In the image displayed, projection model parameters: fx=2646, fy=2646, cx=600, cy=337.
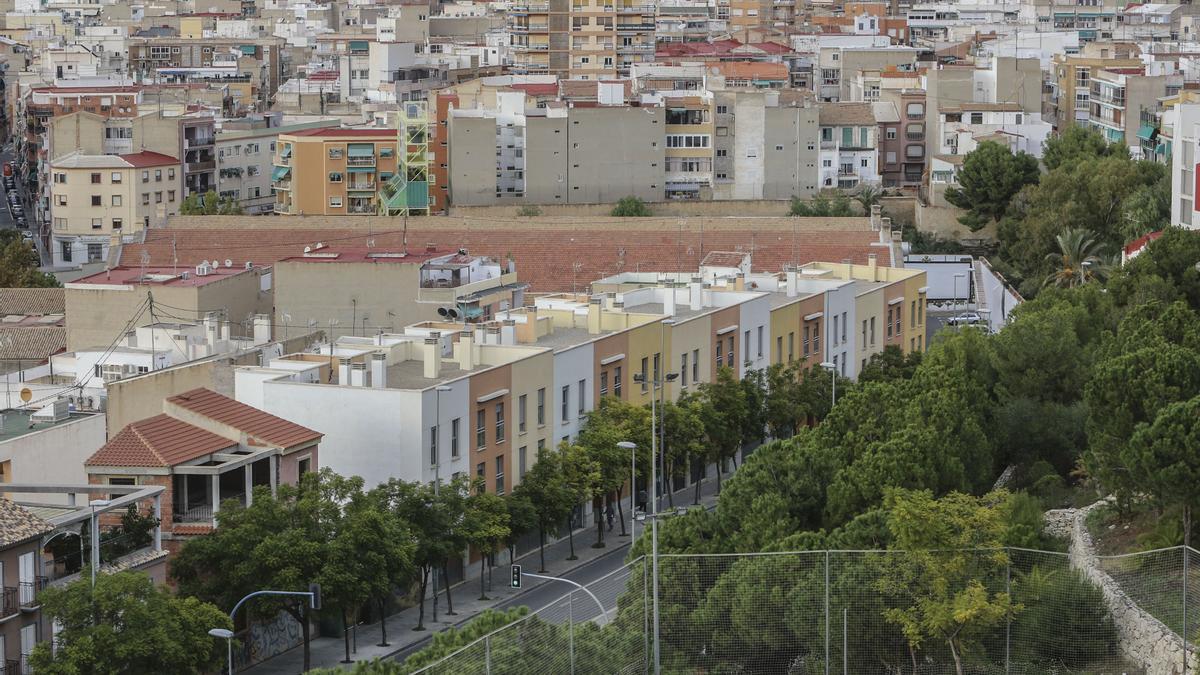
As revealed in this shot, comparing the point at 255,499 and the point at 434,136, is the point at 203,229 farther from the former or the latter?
the point at 255,499

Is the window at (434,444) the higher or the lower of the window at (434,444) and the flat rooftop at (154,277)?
the lower

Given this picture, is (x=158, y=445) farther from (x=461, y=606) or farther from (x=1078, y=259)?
(x=1078, y=259)

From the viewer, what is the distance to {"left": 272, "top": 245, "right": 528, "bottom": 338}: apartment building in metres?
72.6

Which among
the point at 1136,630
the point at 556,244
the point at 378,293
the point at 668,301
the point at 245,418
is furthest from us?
the point at 556,244

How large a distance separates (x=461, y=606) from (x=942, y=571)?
43.4 feet

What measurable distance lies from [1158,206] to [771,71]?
61.6 metres

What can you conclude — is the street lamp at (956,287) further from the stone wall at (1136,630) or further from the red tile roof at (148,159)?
the stone wall at (1136,630)

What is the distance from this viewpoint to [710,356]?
6481 cm

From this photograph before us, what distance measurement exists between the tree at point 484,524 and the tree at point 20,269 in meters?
40.6

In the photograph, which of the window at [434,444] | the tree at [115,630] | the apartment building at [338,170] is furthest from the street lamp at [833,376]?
the apartment building at [338,170]

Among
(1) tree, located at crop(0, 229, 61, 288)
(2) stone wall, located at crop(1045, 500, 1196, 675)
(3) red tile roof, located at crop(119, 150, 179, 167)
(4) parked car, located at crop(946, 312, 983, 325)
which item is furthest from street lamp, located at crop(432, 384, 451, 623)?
(3) red tile roof, located at crop(119, 150, 179, 167)

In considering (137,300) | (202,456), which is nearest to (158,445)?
(202,456)

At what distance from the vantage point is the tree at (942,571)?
39125 mm

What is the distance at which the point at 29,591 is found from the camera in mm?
40375
